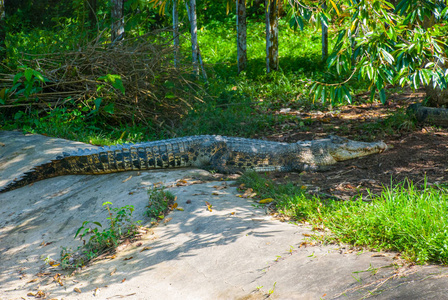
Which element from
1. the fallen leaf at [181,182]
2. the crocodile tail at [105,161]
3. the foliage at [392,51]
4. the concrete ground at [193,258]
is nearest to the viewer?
the concrete ground at [193,258]

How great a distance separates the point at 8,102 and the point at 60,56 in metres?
1.43

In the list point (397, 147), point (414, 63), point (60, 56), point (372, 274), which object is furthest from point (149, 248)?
point (60, 56)

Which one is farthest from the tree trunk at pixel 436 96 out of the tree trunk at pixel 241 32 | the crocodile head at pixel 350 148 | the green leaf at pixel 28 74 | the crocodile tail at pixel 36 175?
the green leaf at pixel 28 74

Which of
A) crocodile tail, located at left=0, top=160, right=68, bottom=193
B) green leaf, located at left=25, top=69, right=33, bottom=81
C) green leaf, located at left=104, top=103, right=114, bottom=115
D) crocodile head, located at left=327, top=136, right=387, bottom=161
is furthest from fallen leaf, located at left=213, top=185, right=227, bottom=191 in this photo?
green leaf, located at left=25, top=69, right=33, bottom=81

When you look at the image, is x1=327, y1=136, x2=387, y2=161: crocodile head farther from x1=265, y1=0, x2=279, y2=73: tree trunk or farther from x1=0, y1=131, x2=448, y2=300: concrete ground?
x1=265, y1=0, x2=279, y2=73: tree trunk

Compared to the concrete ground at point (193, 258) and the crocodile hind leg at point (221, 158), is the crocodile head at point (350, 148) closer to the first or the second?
the crocodile hind leg at point (221, 158)

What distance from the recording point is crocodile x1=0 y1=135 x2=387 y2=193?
19.9 feet

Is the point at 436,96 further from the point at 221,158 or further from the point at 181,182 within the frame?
the point at 181,182

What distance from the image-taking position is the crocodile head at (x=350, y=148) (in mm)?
6309

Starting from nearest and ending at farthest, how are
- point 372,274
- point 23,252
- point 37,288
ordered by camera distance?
1. point 372,274
2. point 37,288
3. point 23,252

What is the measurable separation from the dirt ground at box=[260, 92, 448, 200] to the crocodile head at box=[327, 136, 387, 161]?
105mm

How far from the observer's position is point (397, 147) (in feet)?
21.1

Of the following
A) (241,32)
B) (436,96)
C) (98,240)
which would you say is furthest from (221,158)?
(241,32)

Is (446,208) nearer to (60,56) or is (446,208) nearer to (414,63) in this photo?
(414,63)
